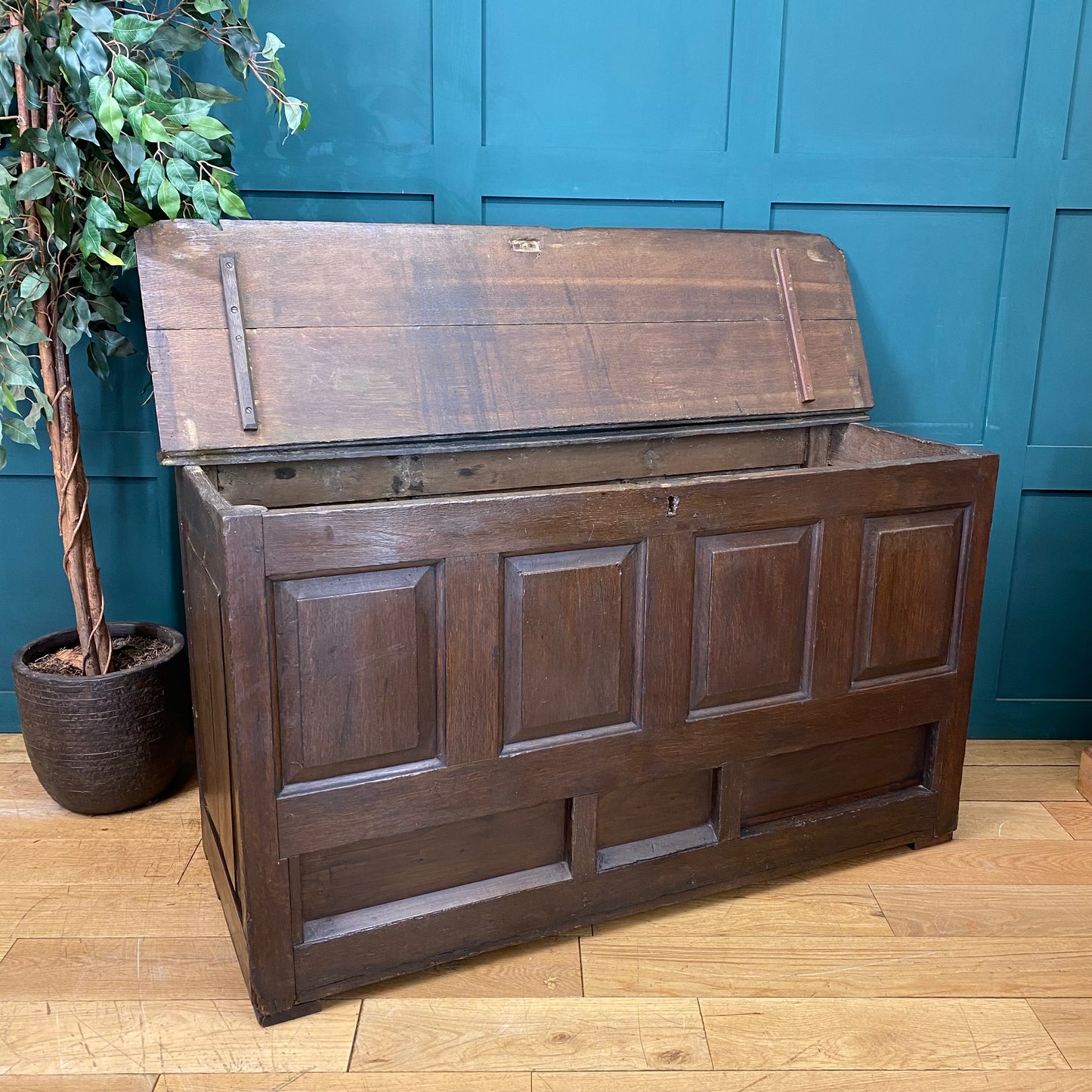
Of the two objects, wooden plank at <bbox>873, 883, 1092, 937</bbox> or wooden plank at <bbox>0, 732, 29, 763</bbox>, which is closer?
wooden plank at <bbox>873, 883, 1092, 937</bbox>

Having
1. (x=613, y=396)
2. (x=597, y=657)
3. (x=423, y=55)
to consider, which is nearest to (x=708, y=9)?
(x=423, y=55)

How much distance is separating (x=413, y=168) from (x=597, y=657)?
3.99ft

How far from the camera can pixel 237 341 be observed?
1.83 metres

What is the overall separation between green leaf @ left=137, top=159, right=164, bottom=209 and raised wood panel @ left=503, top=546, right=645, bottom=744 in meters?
0.86

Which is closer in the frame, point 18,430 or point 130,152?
point 130,152

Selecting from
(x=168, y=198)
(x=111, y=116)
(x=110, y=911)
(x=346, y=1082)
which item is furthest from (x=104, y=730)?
(x=111, y=116)

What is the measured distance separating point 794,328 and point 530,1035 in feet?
4.98

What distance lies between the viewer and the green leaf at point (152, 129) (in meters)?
1.65

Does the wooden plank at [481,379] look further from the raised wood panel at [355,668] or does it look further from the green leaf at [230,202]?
the raised wood panel at [355,668]

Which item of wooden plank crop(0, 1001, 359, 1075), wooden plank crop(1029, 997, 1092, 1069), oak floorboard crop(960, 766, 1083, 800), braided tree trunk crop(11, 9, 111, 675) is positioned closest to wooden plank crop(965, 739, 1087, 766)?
oak floorboard crop(960, 766, 1083, 800)

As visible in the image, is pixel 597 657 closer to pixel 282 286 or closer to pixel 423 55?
pixel 282 286

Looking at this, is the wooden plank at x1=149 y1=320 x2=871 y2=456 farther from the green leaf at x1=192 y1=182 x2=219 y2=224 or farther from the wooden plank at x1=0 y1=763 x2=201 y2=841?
the wooden plank at x1=0 y1=763 x2=201 y2=841

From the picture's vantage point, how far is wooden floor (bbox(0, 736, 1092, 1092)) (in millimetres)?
1520

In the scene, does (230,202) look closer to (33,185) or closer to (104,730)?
(33,185)
